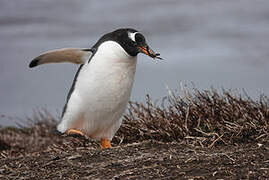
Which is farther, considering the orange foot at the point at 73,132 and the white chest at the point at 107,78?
the orange foot at the point at 73,132

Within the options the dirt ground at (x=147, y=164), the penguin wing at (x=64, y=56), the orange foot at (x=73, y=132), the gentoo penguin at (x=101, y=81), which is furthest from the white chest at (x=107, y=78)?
the dirt ground at (x=147, y=164)

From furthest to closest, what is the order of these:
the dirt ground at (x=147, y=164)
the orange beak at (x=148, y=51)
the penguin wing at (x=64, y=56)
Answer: the penguin wing at (x=64, y=56), the orange beak at (x=148, y=51), the dirt ground at (x=147, y=164)

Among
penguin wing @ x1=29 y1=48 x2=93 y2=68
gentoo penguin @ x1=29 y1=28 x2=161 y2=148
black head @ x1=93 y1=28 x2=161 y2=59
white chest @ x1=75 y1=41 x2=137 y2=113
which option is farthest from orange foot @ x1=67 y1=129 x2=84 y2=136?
black head @ x1=93 y1=28 x2=161 y2=59

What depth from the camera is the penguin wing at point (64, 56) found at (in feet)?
16.7

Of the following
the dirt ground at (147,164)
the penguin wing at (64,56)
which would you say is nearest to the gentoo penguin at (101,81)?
the penguin wing at (64,56)

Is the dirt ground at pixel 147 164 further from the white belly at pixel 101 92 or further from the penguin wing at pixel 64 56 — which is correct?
the penguin wing at pixel 64 56

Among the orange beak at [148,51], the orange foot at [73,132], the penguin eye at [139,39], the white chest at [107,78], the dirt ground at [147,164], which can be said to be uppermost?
the penguin eye at [139,39]

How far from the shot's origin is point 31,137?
11.2 m

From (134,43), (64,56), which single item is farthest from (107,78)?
(64,56)

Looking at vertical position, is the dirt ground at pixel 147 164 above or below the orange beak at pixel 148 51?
below

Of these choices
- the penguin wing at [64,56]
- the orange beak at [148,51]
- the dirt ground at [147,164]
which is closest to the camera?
the dirt ground at [147,164]

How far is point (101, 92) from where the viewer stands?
15.9 ft

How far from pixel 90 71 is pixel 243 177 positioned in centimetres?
220

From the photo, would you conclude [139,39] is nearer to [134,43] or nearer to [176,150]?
[134,43]
